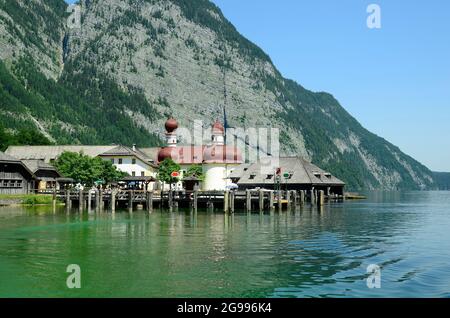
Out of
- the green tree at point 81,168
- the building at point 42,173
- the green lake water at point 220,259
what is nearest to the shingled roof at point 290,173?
the green tree at point 81,168

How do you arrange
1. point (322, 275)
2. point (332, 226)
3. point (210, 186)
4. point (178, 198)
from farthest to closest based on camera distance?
point (210, 186), point (178, 198), point (332, 226), point (322, 275)

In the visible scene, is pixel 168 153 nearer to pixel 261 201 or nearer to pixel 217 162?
pixel 217 162

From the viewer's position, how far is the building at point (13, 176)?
93.9 metres

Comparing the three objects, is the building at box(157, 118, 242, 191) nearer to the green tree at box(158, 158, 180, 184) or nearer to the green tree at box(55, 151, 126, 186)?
the green tree at box(158, 158, 180, 184)

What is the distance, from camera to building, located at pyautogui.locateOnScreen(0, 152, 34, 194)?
308 ft

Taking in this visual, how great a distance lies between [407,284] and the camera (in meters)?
28.0

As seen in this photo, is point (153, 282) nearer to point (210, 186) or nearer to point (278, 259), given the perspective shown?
point (278, 259)

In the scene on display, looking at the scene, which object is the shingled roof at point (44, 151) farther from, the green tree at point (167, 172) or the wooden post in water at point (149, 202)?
the wooden post in water at point (149, 202)

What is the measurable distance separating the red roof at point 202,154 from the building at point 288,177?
3356 millimetres

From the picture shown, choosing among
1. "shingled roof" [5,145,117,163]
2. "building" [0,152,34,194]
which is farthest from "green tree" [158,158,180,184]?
"building" [0,152,34,194]

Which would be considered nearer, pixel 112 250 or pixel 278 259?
pixel 278 259

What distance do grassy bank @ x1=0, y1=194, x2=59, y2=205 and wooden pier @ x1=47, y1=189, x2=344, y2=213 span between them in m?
1.94
